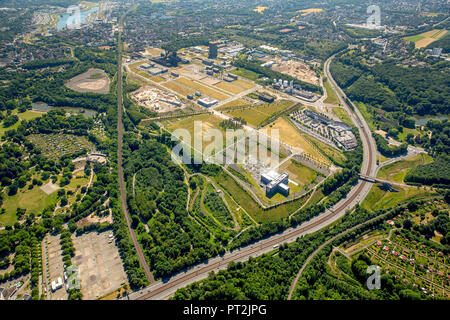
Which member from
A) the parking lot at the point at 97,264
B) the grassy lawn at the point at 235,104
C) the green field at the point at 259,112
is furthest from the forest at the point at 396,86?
the parking lot at the point at 97,264

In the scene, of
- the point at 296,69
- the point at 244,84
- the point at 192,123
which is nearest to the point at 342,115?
the point at 244,84

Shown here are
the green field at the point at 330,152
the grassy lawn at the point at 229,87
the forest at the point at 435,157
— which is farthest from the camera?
the grassy lawn at the point at 229,87

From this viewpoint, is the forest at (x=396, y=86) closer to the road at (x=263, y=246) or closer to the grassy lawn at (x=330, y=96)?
the grassy lawn at (x=330, y=96)

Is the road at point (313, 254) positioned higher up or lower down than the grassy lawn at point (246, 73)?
lower down

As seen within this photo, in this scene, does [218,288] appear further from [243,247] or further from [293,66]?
[293,66]

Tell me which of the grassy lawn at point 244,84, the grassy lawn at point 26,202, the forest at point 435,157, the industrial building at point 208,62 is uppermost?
the industrial building at point 208,62

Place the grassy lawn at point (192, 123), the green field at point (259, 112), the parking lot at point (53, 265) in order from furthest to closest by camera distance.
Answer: the green field at point (259, 112) → the grassy lawn at point (192, 123) → the parking lot at point (53, 265)

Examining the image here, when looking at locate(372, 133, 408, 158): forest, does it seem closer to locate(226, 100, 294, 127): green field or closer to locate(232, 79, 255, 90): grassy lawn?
locate(226, 100, 294, 127): green field

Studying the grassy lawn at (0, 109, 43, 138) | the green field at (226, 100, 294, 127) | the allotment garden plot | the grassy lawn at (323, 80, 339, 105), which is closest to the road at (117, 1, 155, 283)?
the allotment garden plot

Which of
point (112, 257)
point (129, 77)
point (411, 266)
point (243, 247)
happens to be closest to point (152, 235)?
point (112, 257)
